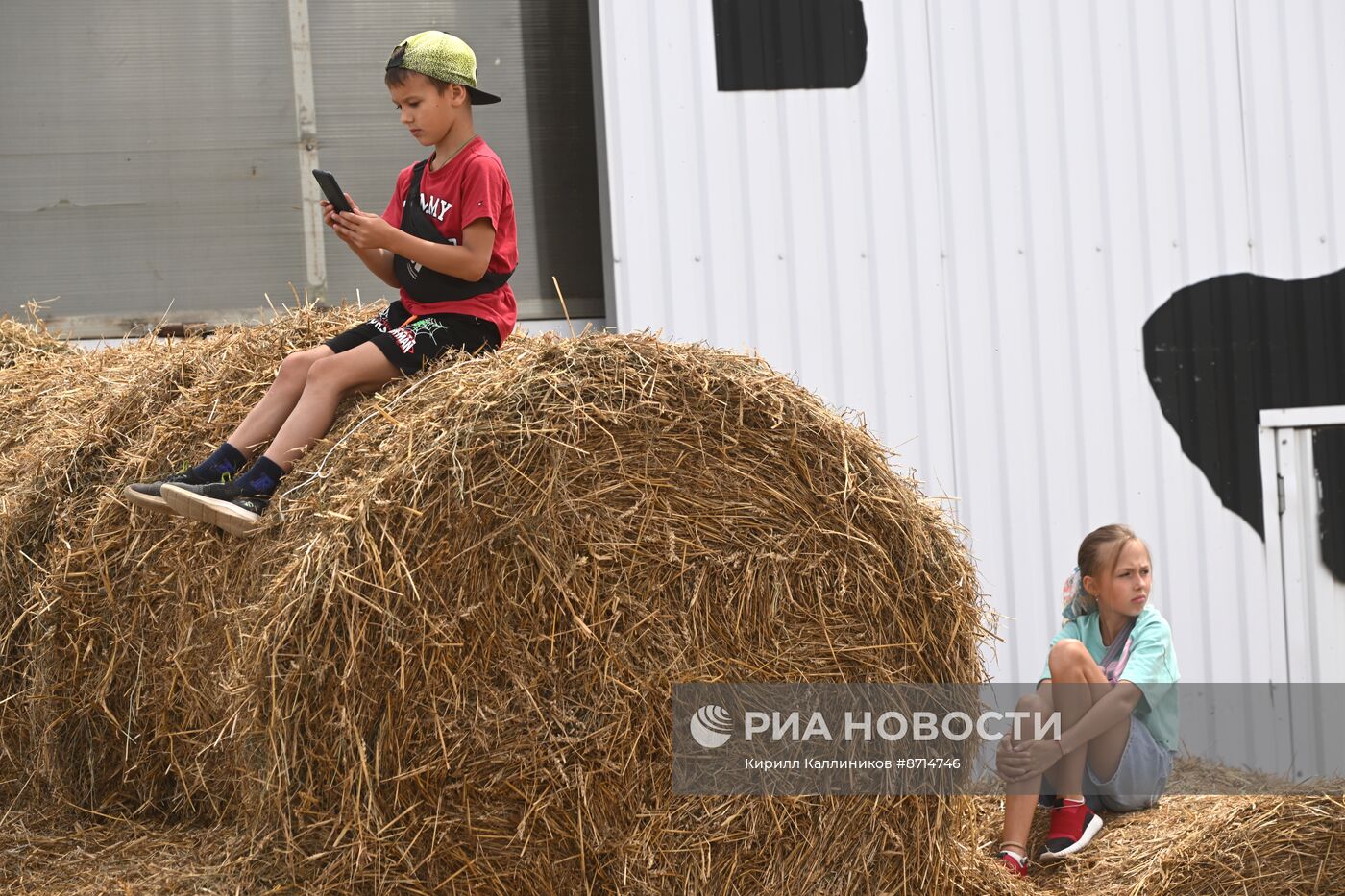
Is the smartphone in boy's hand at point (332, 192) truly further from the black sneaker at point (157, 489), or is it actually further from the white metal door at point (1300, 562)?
the white metal door at point (1300, 562)

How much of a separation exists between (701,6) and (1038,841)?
320cm

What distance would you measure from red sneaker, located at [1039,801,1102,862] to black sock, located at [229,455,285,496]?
2164mm

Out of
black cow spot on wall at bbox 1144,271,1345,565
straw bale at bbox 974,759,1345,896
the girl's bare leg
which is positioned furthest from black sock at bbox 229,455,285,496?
black cow spot on wall at bbox 1144,271,1345,565

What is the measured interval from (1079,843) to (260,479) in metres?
2.25

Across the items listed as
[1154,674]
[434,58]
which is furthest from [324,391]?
[1154,674]

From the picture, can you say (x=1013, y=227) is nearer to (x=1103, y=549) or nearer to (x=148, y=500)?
(x=1103, y=549)

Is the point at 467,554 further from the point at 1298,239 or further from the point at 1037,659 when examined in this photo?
the point at 1298,239

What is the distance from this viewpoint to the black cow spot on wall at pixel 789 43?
5.21 m

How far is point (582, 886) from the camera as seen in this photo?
298 cm

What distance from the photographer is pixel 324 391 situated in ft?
10.5

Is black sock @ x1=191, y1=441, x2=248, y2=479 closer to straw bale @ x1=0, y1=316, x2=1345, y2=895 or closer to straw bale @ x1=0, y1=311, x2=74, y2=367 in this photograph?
straw bale @ x1=0, y1=316, x2=1345, y2=895

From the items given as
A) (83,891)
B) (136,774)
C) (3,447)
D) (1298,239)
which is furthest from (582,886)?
(1298,239)

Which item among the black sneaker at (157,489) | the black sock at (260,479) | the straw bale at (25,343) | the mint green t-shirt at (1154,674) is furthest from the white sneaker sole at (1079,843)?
the straw bale at (25,343)

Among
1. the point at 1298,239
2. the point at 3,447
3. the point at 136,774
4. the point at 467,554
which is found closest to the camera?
the point at 467,554
